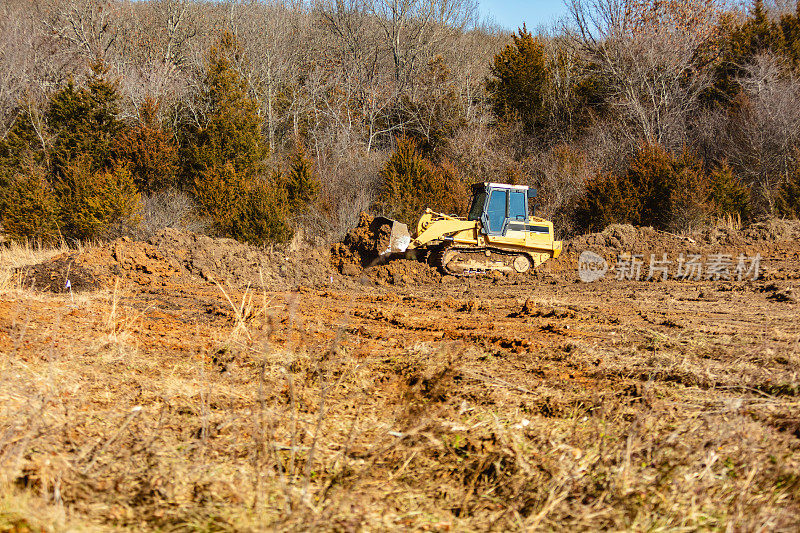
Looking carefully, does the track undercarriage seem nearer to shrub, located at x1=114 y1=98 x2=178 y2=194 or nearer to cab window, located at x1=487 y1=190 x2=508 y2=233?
cab window, located at x1=487 y1=190 x2=508 y2=233

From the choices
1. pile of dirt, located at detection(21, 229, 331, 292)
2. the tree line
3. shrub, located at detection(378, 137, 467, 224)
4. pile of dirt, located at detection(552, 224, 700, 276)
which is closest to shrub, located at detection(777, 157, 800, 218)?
the tree line

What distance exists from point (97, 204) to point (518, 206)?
1196cm

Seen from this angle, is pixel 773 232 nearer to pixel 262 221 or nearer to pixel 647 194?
pixel 647 194

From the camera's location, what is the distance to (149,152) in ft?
74.2

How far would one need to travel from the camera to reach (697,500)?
2717 millimetres

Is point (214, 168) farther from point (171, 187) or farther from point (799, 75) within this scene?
point (799, 75)

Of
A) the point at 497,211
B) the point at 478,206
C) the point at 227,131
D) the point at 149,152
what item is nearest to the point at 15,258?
the point at 149,152

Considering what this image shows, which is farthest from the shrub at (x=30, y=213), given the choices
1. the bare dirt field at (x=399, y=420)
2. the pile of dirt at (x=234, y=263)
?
the bare dirt field at (x=399, y=420)

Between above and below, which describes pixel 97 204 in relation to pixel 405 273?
above

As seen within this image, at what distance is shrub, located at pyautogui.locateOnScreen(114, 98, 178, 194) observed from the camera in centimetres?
2252

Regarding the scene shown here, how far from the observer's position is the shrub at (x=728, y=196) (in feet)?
67.4

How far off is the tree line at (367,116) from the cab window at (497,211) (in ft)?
19.9

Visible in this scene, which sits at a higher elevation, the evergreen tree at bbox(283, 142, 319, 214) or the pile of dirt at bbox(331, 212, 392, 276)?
the evergreen tree at bbox(283, 142, 319, 214)

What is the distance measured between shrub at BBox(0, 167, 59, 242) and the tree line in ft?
0.19
